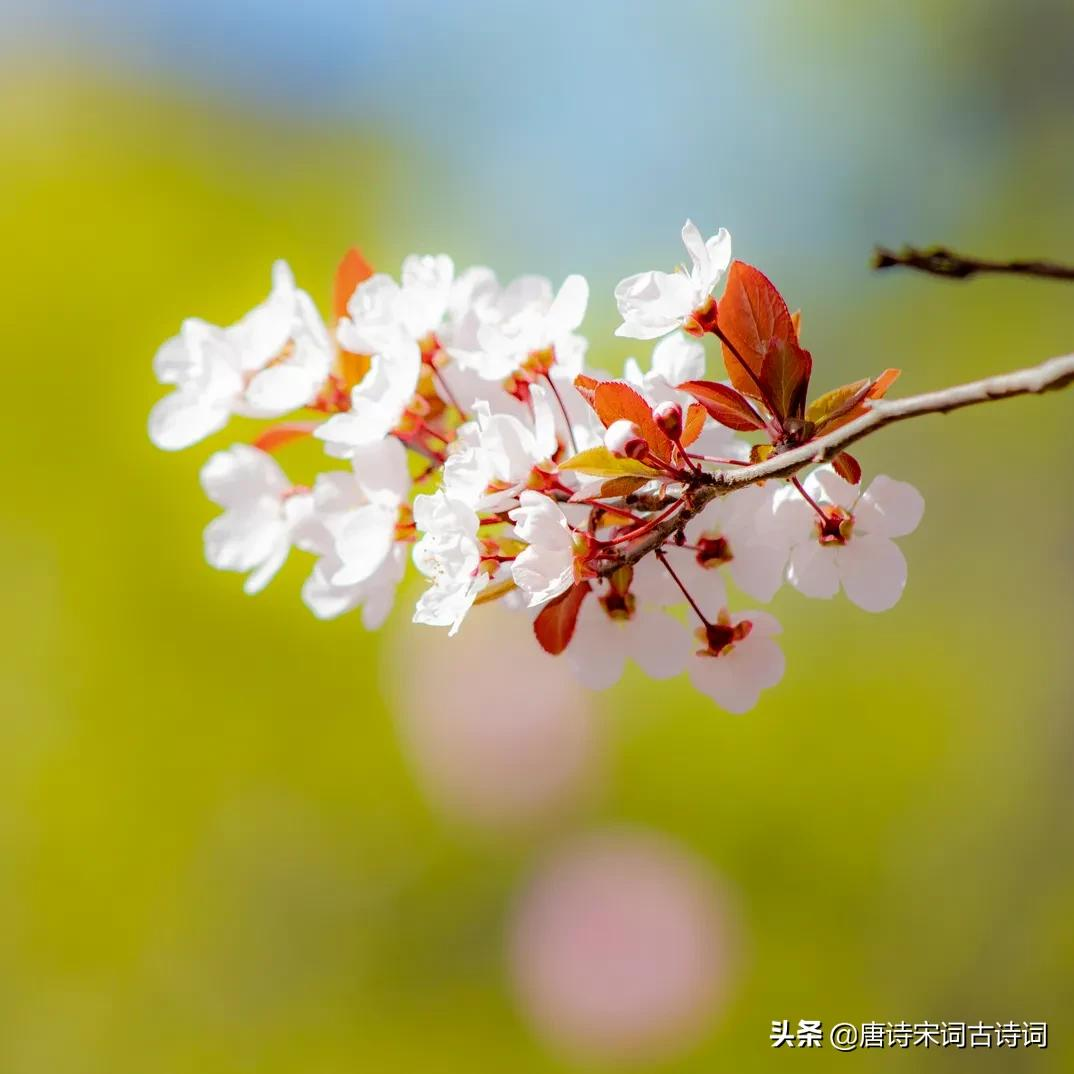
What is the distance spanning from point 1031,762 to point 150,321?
455 cm

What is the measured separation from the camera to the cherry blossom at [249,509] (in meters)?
0.74

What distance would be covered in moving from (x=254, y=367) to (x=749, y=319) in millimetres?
341

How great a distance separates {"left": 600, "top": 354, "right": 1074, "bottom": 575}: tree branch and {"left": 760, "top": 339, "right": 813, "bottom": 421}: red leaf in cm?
6

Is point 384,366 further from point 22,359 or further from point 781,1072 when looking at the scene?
point 22,359

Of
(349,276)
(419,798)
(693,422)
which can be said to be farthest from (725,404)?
(419,798)

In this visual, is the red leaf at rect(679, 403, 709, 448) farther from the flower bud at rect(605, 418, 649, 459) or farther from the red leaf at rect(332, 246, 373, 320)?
the red leaf at rect(332, 246, 373, 320)

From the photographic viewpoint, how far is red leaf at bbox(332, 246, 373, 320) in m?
0.69

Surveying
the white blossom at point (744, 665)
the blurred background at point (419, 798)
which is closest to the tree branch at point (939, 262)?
the white blossom at point (744, 665)

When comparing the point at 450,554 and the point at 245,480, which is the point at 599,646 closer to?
the point at 450,554

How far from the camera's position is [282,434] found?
2.41 ft

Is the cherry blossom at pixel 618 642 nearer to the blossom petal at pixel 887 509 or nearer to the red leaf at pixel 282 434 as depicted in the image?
the blossom petal at pixel 887 509

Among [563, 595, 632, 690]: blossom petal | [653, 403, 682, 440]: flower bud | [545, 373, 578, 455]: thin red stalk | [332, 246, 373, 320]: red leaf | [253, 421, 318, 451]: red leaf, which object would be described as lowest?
[563, 595, 632, 690]: blossom petal

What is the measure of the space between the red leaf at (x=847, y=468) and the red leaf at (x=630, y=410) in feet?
0.32

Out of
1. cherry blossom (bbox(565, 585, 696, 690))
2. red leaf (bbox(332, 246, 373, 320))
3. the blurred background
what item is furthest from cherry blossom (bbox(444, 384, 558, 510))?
the blurred background
